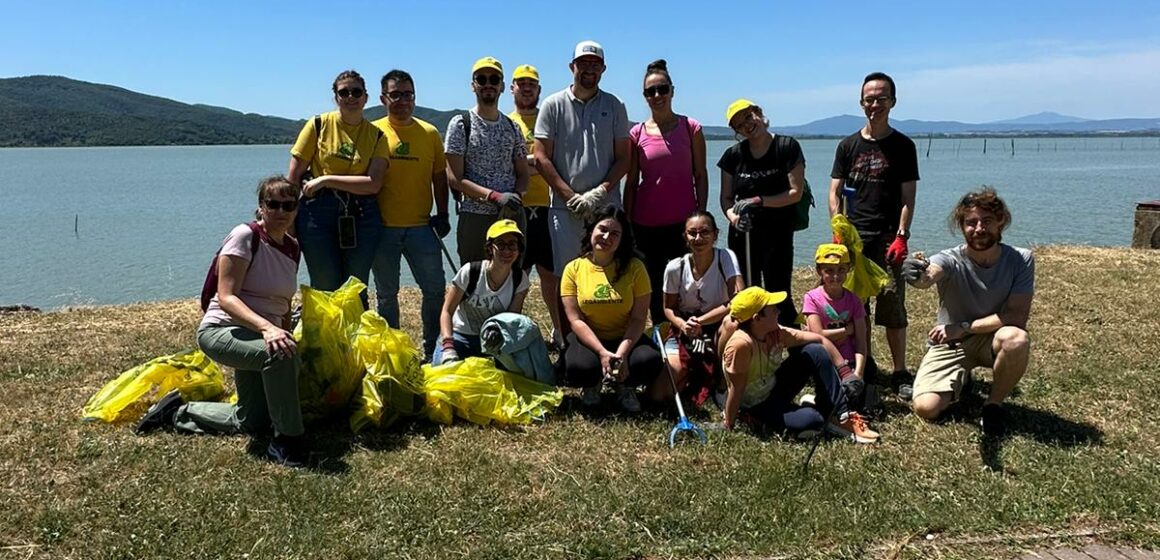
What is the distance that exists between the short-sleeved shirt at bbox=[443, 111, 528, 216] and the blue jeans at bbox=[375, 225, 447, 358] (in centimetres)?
37

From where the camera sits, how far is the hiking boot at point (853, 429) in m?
4.48

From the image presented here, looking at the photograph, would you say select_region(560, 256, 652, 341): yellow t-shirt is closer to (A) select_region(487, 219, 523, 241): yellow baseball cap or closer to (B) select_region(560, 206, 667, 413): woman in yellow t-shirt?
(B) select_region(560, 206, 667, 413): woman in yellow t-shirt

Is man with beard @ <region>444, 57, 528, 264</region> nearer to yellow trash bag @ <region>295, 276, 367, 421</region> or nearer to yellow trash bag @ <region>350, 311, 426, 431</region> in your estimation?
yellow trash bag @ <region>350, 311, 426, 431</region>

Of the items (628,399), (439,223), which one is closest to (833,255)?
(628,399)

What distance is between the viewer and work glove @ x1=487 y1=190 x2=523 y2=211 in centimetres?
535

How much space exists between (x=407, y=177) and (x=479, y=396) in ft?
5.54

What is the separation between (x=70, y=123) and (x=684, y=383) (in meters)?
177

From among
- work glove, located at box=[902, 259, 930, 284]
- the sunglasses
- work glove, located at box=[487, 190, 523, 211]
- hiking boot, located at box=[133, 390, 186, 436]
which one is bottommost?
hiking boot, located at box=[133, 390, 186, 436]

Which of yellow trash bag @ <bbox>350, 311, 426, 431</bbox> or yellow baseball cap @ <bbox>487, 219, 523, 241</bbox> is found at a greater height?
yellow baseball cap @ <bbox>487, 219, 523, 241</bbox>

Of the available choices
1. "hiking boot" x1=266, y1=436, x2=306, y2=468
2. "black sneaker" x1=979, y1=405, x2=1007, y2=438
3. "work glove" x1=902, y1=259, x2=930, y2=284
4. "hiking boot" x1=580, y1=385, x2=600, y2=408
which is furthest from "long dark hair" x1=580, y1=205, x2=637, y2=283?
"black sneaker" x1=979, y1=405, x2=1007, y2=438

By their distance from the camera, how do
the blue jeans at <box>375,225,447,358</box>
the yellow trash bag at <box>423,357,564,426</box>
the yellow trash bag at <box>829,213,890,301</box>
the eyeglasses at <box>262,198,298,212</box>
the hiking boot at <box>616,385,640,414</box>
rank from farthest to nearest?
the blue jeans at <box>375,225,447,358</box> → the yellow trash bag at <box>829,213,890,301</box> → the hiking boot at <box>616,385,640,414</box> → the yellow trash bag at <box>423,357,564,426</box> → the eyeglasses at <box>262,198,298,212</box>

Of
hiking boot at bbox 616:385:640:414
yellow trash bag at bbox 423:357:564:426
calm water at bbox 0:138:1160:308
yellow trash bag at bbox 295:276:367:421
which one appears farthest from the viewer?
calm water at bbox 0:138:1160:308

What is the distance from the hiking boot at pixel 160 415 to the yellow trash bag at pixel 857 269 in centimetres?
404

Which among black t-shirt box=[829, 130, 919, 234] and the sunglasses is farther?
the sunglasses
